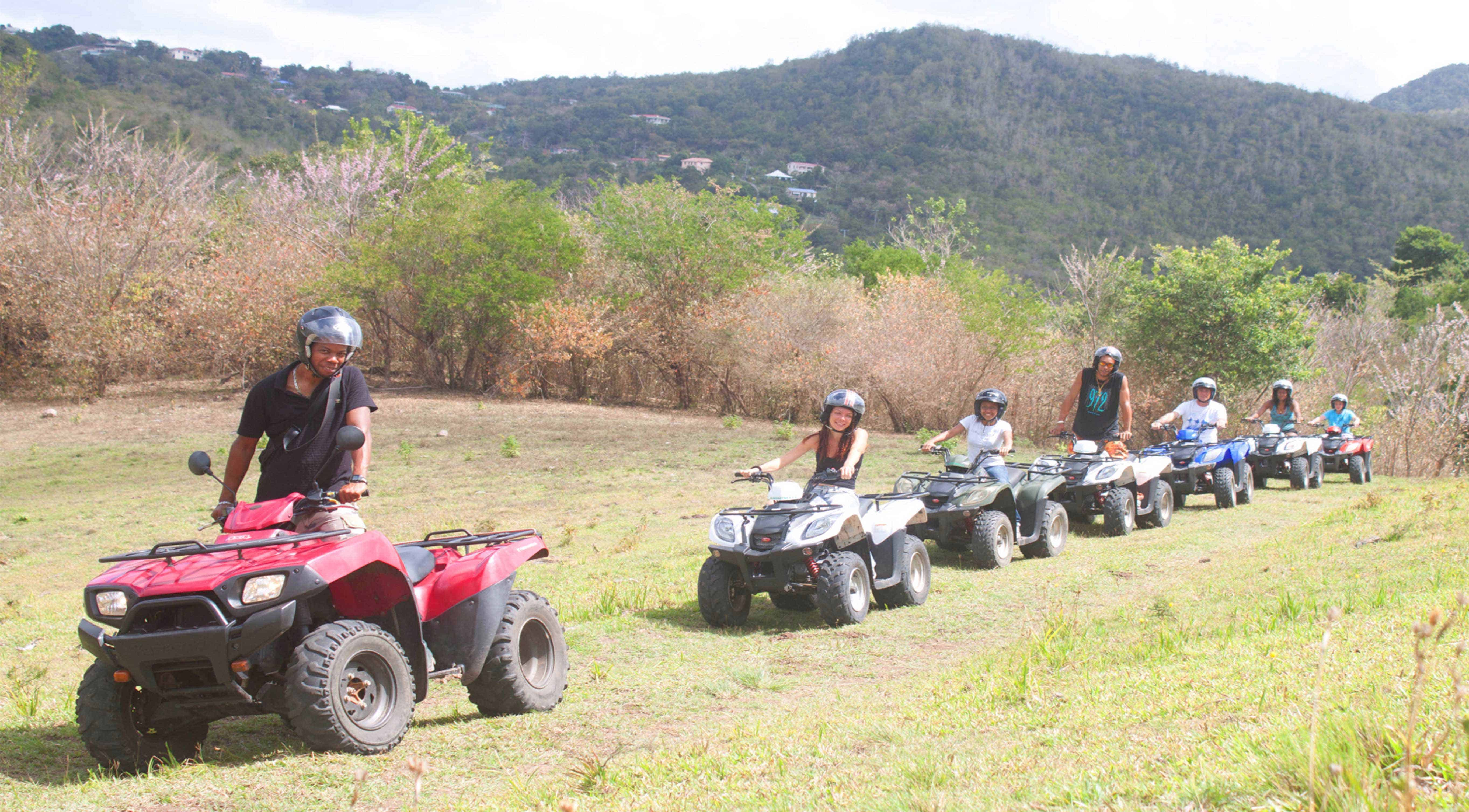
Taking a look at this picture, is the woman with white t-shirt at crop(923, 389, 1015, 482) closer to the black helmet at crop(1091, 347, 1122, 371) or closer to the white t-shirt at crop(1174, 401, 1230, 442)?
the black helmet at crop(1091, 347, 1122, 371)

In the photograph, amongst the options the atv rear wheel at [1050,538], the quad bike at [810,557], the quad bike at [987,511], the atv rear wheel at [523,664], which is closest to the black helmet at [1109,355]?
the quad bike at [987,511]

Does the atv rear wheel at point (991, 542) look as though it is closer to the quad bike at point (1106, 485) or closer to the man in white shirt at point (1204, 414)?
the quad bike at point (1106, 485)

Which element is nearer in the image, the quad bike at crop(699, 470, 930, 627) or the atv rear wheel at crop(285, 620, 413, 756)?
the atv rear wheel at crop(285, 620, 413, 756)

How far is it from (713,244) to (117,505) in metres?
16.2

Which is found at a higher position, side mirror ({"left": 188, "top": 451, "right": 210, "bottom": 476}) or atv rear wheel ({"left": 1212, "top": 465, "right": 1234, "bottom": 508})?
side mirror ({"left": 188, "top": 451, "right": 210, "bottom": 476})

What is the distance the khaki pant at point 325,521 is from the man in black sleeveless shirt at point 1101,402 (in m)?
8.49

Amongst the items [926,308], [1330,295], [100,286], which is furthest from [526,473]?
[1330,295]

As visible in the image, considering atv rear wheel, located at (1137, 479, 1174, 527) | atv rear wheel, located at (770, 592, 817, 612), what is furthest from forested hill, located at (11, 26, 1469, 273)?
atv rear wheel, located at (770, 592, 817, 612)

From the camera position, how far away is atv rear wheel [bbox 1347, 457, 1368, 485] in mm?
18031

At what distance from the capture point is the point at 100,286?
78.4 feet

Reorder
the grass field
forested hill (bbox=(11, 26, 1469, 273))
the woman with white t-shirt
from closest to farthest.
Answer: the grass field
the woman with white t-shirt
forested hill (bbox=(11, 26, 1469, 273))

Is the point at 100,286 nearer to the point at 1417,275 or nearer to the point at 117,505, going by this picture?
the point at 117,505

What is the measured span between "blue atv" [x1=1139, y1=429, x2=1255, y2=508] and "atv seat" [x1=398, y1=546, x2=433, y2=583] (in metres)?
10.8

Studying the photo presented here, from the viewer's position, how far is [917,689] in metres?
5.65
